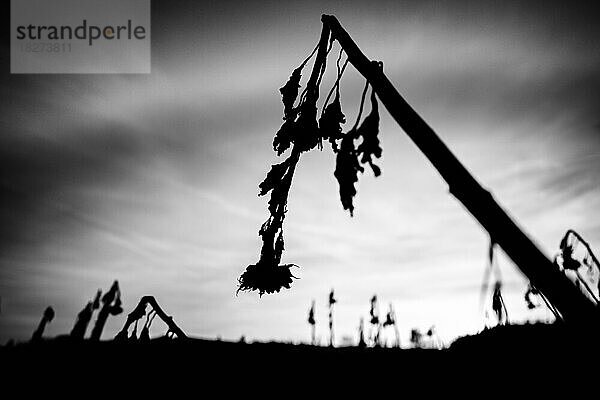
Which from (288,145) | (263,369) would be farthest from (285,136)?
(263,369)

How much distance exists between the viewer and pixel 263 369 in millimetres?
3672

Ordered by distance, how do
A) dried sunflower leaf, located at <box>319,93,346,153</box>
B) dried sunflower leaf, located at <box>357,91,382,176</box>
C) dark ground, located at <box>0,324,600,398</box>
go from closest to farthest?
dried sunflower leaf, located at <box>357,91,382,176</box>, dried sunflower leaf, located at <box>319,93,346,153</box>, dark ground, located at <box>0,324,600,398</box>

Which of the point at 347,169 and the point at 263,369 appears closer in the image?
the point at 347,169

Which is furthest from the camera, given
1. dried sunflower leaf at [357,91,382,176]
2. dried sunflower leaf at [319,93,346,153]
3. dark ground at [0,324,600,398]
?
dark ground at [0,324,600,398]

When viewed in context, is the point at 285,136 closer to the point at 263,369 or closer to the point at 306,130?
the point at 306,130

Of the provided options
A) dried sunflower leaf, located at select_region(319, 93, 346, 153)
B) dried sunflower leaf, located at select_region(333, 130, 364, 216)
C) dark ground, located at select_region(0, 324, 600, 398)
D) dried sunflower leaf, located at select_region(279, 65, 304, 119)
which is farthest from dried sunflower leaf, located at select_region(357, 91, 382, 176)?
dark ground, located at select_region(0, 324, 600, 398)

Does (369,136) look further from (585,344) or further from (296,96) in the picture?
(585,344)

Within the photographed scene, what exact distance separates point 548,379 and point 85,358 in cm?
414

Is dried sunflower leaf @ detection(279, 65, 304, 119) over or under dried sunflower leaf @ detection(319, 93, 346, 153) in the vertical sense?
over

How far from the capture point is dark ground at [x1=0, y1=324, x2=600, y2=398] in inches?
126

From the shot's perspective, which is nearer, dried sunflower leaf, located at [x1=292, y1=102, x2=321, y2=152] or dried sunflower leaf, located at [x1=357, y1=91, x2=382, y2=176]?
dried sunflower leaf, located at [x1=357, y1=91, x2=382, y2=176]

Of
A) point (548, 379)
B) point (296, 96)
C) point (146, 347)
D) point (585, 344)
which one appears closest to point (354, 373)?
point (548, 379)

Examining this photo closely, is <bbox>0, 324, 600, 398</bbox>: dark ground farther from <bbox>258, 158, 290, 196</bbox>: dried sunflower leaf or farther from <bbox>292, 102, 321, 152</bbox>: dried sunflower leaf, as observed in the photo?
<bbox>292, 102, 321, 152</bbox>: dried sunflower leaf

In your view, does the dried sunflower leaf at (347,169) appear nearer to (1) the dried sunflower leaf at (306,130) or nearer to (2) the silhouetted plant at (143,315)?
(1) the dried sunflower leaf at (306,130)
